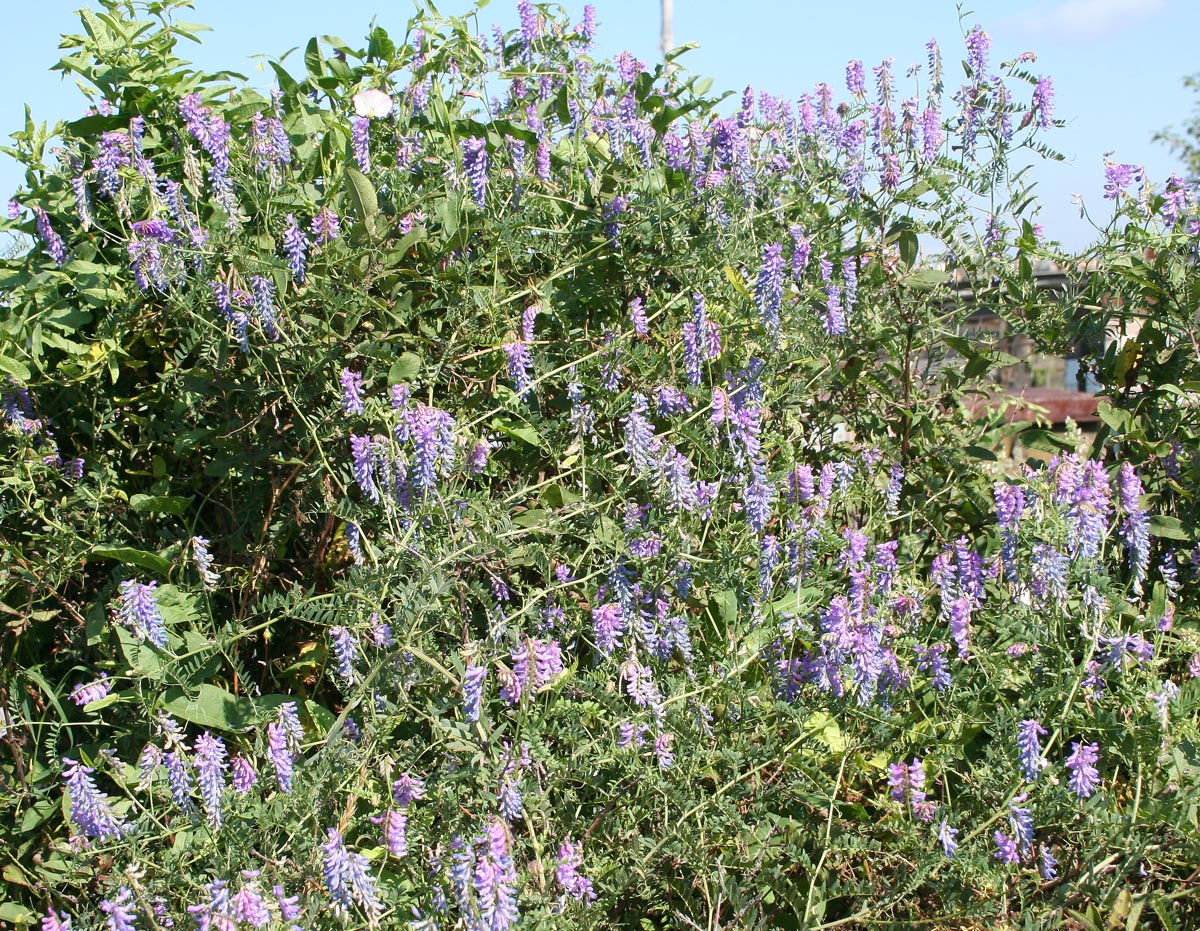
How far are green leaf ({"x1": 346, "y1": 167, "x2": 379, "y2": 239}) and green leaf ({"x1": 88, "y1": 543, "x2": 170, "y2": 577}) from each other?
82 cm

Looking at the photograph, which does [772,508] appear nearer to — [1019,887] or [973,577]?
[973,577]

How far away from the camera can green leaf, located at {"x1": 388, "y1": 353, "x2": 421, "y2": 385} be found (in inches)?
96.3

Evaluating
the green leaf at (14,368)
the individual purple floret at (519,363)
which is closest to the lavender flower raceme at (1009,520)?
the individual purple floret at (519,363)

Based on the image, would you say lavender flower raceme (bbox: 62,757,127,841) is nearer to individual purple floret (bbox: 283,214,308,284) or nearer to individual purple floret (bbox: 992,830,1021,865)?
individual purple floret (bbox: 283,214,308,284)

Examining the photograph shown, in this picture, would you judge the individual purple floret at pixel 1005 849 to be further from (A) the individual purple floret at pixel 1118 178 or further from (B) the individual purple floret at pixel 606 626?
(A) the individual purple floret at pixel 1118 178

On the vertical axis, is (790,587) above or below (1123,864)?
above

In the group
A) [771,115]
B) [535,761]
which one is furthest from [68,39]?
[535,761]

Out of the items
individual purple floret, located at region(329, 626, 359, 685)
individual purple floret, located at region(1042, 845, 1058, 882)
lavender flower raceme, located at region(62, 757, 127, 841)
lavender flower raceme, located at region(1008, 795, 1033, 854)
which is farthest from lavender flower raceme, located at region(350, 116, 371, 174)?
individual purple floret, located at region(1042, 845, 1058, 882)

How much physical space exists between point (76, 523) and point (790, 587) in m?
1.59

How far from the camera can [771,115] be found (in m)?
3.34

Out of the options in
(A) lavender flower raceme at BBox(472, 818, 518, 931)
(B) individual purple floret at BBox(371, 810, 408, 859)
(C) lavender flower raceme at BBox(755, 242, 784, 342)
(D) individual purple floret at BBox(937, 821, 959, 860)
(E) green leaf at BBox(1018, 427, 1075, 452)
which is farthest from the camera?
(E) green leaf at BBox(1018, 427, 1075, 452)

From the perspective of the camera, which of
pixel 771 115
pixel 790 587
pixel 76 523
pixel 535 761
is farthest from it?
pixel 771 115

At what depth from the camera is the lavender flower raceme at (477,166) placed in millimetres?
2576

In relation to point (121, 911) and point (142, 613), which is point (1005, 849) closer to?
point (121, 911)
